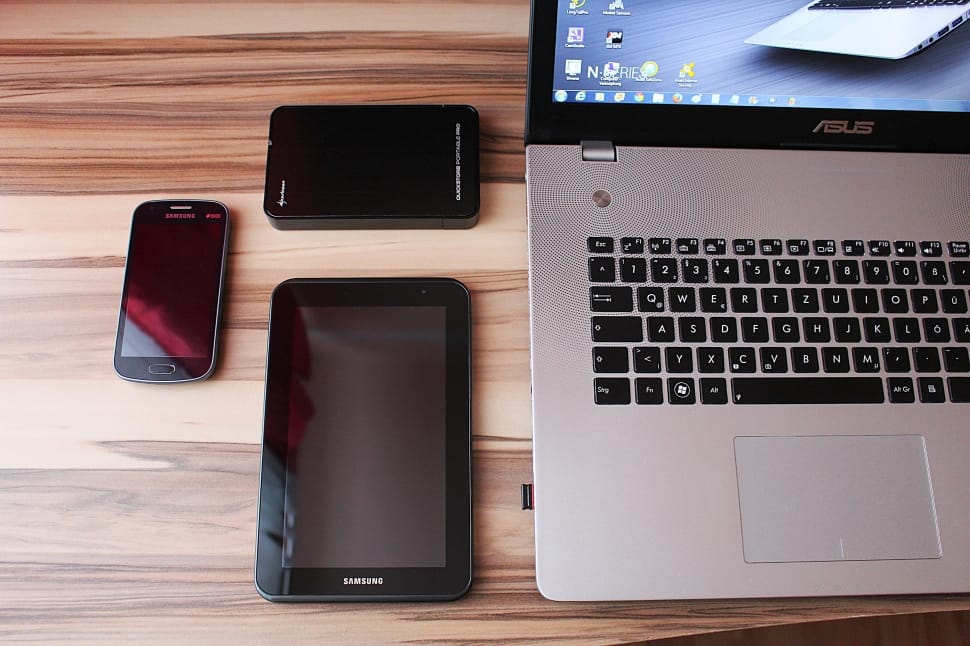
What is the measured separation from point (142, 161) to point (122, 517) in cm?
33

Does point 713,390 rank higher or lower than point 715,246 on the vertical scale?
lower

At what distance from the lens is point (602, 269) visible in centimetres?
56

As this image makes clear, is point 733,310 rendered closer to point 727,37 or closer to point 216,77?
point 727,37

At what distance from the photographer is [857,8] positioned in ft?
1.76

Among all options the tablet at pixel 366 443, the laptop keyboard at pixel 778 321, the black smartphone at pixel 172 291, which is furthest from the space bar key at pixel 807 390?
the black smartphone at pixel 172 291

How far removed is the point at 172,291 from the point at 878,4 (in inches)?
24.2

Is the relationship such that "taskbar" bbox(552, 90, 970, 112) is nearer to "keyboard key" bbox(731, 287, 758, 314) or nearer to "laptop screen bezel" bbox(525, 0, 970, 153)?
"laptop screen bezel" bbox(525, 0, 970, 153)

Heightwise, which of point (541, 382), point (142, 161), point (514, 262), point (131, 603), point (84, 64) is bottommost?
Result: point (131, 603)

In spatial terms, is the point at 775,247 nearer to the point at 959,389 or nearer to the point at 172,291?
the point at 959,389

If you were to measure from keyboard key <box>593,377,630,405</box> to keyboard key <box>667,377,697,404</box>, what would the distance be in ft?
0.11

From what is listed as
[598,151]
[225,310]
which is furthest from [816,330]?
[225,310]

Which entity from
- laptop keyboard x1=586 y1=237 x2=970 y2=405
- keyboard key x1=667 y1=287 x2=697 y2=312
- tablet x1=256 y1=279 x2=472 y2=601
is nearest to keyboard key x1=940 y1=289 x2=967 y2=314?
laptop keyboard x1=586 y1=237 x2=970 y2=405

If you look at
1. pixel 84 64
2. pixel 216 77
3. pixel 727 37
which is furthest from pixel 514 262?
pixel 84 64

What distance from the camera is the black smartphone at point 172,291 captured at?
0.57 m
